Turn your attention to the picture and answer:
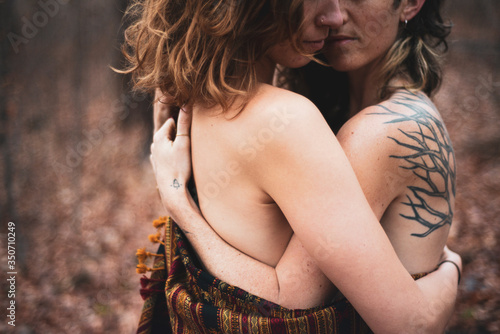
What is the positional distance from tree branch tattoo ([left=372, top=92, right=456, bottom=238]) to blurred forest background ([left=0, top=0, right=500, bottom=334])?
174 centimetres

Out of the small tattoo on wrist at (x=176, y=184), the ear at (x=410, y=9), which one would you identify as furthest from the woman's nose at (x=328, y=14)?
the small tattoo on wrist at (x=176, y=184)

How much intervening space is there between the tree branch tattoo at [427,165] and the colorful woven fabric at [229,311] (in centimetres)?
50

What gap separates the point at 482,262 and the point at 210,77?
390cm

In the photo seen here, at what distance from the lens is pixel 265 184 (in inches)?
54.3

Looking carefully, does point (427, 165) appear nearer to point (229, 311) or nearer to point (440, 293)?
point (440, 293)

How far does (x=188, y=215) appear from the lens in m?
1.63

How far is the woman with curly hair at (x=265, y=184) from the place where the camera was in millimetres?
1280

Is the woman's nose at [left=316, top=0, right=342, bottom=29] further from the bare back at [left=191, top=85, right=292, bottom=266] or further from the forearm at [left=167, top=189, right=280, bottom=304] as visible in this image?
the forearm at [left=167, top=189, right=280, bottom=304]

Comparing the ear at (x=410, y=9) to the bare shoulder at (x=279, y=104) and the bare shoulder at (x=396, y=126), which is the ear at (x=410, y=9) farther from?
the bare shoulder at (x=279, y=104)

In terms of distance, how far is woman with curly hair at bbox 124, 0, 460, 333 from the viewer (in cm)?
128

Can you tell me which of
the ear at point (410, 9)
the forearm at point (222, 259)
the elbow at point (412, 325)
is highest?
the ear at point (410, 9)

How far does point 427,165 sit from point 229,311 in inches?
36.8

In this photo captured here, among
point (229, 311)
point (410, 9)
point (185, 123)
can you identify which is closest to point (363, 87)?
point (410, 9)

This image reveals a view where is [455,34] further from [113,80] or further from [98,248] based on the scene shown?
[98,248]
